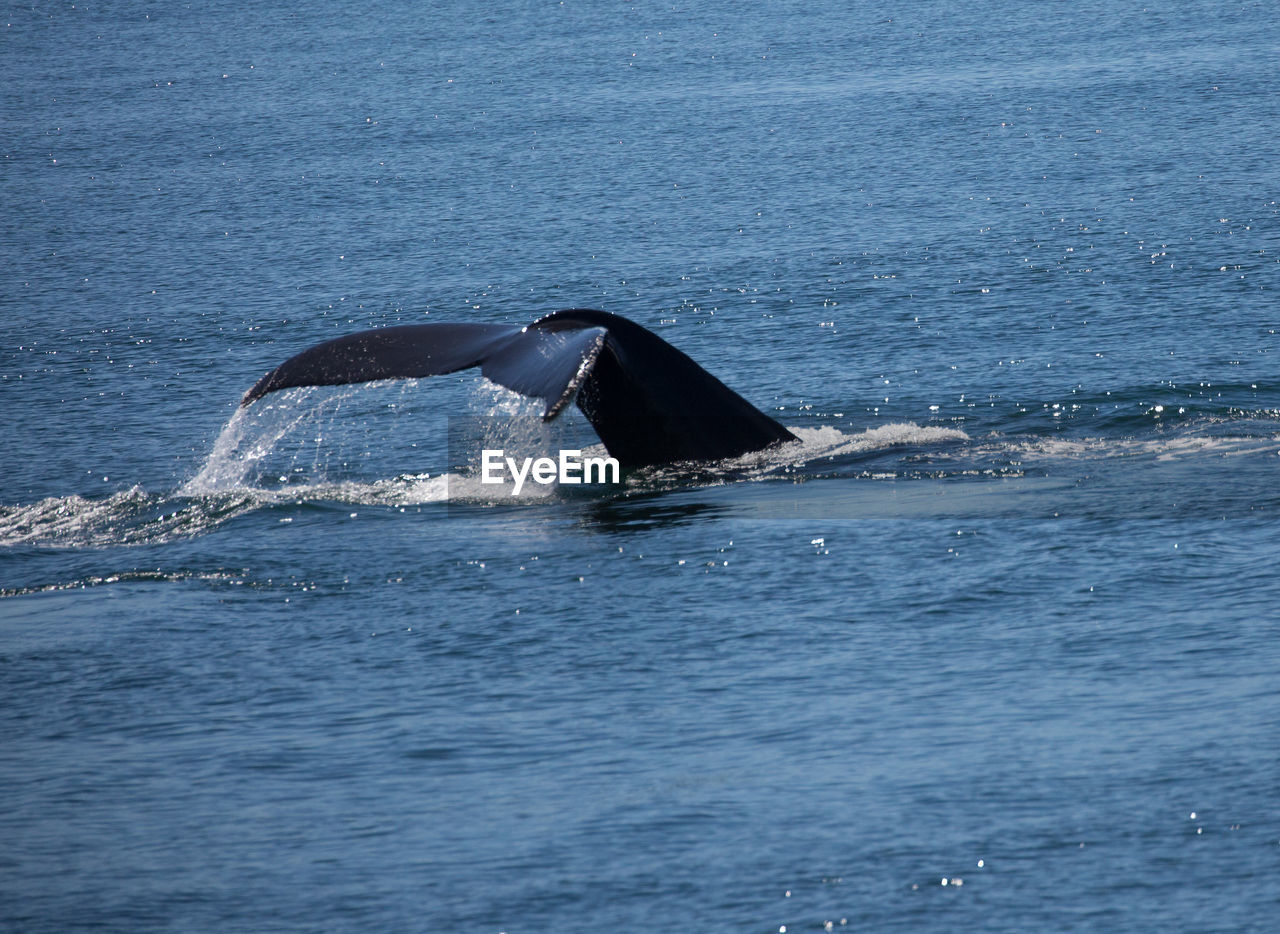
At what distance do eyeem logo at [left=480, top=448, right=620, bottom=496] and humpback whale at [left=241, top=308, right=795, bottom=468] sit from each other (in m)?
0.19

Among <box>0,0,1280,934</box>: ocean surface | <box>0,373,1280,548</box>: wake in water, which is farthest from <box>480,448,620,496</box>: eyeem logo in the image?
<box>0,0,1280,934</box>: ocean surface

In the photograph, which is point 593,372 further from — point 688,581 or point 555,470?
point 688,581

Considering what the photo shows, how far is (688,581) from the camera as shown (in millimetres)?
9117

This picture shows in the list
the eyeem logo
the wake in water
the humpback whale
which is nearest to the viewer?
the humpback whale

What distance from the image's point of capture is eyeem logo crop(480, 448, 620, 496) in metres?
11.0

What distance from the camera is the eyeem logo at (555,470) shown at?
1102 centimetres

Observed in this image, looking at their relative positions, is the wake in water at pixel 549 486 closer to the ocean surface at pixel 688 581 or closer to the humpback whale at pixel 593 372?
the ocean surface at pixel 688 581

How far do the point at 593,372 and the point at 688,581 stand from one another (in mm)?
1771

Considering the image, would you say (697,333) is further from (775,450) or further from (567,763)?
(567,763)

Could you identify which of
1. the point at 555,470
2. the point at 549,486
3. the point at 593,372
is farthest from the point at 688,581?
the point at 555,470

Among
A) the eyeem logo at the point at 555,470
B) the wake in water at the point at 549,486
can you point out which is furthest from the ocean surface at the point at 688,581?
the eyeem logo at the point at 555,470

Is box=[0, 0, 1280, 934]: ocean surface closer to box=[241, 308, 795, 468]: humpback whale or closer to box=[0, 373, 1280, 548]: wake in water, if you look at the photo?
box=[0, 373, 1280, 548]: wake in water

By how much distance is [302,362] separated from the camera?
9.73 m

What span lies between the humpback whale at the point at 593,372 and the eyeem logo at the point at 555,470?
0.19 m
